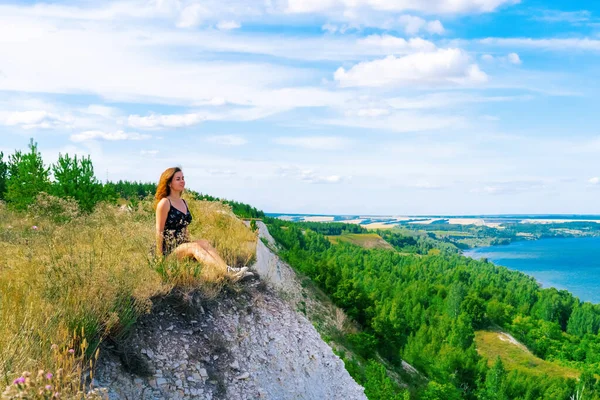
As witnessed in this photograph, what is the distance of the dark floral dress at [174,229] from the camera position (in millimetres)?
8430

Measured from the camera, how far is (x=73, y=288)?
5.73 m

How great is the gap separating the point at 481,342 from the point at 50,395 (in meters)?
85.5

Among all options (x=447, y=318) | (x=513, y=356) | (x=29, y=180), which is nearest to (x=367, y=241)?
(x=447, y=318)

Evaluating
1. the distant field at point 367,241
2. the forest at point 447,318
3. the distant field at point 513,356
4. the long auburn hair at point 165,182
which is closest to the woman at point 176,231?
the long auburn hair at point 165,182

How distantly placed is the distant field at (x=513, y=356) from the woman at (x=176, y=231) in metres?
64.3

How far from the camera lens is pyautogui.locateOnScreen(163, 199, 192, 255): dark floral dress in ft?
27.7

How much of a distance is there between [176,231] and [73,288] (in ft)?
10.3

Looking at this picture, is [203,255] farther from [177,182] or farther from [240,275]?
[177,182]

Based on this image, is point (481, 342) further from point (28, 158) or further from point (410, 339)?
point (28, 158)

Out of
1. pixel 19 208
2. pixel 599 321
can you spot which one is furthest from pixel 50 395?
pixel 599 321

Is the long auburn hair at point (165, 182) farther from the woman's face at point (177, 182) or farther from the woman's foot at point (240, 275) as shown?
the woman's foot at point (240, 275)

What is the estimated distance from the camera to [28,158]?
22.5 meters

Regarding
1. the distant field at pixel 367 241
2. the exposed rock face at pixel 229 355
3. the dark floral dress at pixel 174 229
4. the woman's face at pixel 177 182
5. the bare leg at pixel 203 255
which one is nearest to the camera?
the exposed rock face at pixel 229 355

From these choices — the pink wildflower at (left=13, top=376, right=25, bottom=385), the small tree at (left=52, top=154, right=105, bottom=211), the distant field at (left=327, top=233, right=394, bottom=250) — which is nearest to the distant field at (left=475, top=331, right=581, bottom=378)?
the small tree at (left=52, top=154, right=105, bottom=211)
